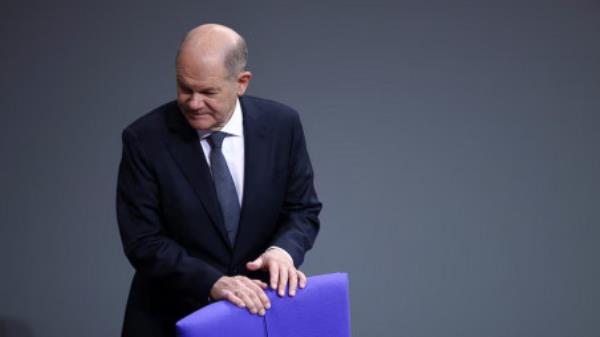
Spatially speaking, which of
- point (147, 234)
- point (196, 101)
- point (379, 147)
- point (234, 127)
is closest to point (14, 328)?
point (379, 147)

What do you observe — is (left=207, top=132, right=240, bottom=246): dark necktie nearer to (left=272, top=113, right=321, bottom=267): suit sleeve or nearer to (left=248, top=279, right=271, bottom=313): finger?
(left=272, top=113, right=321, bottom=267): suit sleeve

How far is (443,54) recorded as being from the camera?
10.9ft

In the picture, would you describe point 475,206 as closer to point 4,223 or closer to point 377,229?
point 377,229

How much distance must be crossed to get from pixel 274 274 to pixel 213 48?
0.47 metres

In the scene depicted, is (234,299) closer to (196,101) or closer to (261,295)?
(261,295)

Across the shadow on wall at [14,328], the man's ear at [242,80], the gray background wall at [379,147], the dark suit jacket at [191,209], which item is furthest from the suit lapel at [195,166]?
the shadow on wall at [14,328]

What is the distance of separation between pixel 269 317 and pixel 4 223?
6.23ft

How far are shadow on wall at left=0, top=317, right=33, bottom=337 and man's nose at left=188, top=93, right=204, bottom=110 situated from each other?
6.35 feet

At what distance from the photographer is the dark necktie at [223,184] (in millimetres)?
1965

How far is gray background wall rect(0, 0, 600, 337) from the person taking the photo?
3234mm

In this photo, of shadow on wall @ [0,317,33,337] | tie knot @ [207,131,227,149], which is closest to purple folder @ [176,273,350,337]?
tie knot @ [207,131,227,149]

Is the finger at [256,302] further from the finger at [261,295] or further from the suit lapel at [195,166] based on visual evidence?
the suit lapel at [195,166]

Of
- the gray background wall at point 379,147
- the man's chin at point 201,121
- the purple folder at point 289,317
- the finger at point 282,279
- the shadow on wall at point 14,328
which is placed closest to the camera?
the purple folder at point 289,317

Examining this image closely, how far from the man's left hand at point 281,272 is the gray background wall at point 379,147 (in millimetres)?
1505
